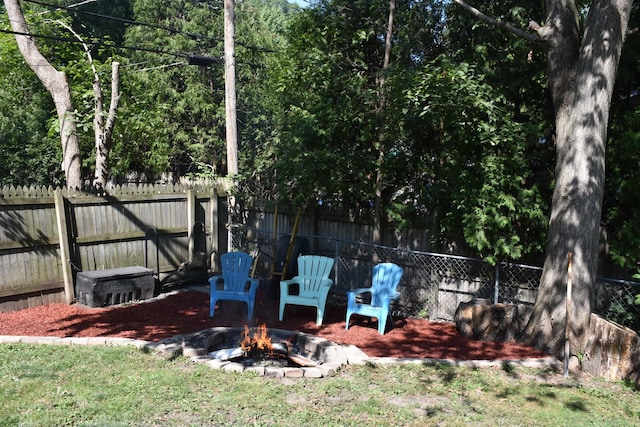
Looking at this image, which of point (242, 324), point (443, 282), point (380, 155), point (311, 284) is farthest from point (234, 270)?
point (443, 282)

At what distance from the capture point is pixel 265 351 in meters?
5.57

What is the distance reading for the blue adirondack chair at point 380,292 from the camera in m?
6.66

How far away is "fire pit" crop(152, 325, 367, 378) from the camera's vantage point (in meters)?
5.02

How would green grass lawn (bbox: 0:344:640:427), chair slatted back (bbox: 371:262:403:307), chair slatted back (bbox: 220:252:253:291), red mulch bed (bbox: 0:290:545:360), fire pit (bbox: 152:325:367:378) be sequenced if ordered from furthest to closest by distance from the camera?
1. chair slatted back (bbox: 220:252:253:291)
2. chair slatted back (bbox: 371:262:403:307)
3. red mulch bed (bbox: 0:290:545:360)
4. fire pit (bbox: 152:325:367:378)
5. green grass lawn (bbox: 0:344:640:427)

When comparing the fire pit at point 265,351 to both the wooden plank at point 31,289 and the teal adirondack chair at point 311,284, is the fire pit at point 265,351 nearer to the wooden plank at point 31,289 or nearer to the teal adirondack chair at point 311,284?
the teal adirondack chair at point 311,284

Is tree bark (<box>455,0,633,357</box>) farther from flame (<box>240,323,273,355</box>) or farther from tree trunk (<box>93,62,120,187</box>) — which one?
tree trunk (<box>93,62,120,187</box>)

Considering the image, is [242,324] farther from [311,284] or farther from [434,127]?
[434,127]

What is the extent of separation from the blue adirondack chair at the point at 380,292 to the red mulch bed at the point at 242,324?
0.28 metres

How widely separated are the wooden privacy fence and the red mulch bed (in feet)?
1.48

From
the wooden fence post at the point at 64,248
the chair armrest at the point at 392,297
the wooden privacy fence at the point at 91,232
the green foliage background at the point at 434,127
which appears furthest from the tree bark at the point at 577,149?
the wooden fence post at the point at 64,248

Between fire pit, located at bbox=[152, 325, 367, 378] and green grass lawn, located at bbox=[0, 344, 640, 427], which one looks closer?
green grass lawn, located at bbox=[0, 344, 640, 427]

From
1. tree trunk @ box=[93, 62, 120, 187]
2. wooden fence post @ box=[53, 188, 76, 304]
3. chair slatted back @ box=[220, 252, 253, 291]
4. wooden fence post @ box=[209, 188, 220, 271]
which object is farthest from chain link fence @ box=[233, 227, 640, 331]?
tree trunk @ box=[93, 62, 120, 187]

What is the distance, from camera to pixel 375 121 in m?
8.11

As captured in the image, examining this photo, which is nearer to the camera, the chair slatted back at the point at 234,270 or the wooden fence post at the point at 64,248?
the chair slatted back at the point at 234,270
